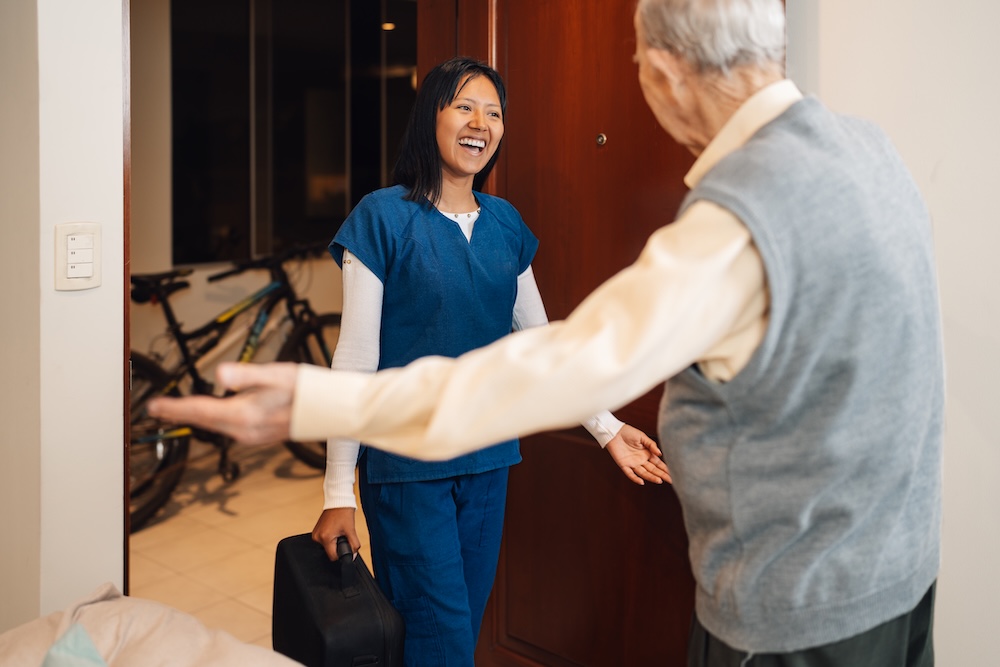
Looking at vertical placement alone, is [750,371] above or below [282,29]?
below

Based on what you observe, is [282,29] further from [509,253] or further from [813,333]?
[813,333]

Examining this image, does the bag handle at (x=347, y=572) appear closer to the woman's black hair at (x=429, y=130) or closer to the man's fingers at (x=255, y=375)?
the woman's black hair at (x=429, y=130)

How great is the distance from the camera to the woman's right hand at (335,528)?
1.64 metres

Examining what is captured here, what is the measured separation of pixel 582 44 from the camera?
1.94m

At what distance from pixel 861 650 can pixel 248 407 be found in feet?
2.35

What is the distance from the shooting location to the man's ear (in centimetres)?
101

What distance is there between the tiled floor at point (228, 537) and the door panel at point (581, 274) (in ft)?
3.50

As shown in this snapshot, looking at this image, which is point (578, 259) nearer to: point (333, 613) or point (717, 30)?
point (333, 613)

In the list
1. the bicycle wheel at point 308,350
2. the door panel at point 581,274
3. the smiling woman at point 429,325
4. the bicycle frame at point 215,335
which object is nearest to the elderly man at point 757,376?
the smiling woman at point 429,325

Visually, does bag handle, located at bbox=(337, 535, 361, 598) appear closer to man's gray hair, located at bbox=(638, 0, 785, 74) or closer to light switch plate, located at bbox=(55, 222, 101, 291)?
light switch plate, located at bbox=(55, 222, 101, 291)

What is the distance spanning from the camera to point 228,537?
3605 millimetres

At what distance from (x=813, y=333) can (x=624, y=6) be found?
3.82 feet

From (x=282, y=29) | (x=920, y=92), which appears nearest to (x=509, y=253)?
(x=920, y=92)

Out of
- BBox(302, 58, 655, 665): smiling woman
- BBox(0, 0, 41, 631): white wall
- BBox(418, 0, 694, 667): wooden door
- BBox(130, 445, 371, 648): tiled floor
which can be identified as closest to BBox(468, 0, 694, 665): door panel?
BBox(418, 0, 694, 667): wooden door
